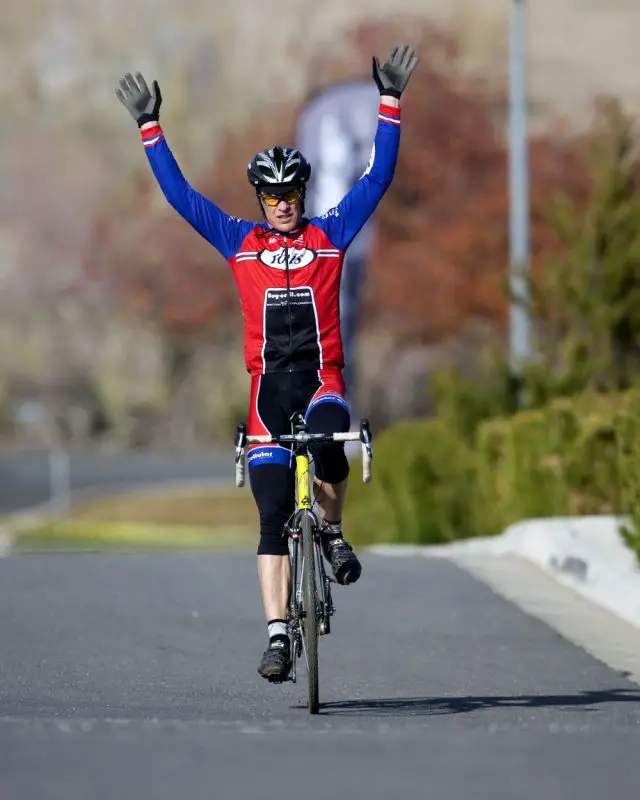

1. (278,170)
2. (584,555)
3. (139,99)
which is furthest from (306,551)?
(584,555)

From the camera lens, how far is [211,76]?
135 metres

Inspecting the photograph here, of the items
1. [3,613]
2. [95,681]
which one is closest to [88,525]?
[3,613]

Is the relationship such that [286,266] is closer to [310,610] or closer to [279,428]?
[279,428]

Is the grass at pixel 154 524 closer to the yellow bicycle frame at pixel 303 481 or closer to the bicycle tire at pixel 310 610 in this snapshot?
the yellow bicycle frame at pixel 303 481

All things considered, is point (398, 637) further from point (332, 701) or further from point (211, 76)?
point (211, 76)

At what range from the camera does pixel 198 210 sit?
9.50 metres

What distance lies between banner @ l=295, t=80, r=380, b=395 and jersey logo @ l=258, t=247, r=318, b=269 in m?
20.1

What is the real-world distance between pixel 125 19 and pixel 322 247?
143 m

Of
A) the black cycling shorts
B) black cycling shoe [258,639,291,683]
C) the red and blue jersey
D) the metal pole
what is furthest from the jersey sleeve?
the metal pole

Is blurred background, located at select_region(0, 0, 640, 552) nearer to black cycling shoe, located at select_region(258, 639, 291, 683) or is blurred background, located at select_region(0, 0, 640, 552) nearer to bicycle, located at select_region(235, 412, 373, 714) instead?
bicycle, located at select_region(235, 412, 373, 714)

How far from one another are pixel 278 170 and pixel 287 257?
359 millimetres

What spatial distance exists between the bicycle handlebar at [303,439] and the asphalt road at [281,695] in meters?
1.00

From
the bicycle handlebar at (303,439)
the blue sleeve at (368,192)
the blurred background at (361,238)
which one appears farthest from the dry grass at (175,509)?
the bicycle handlebar at (303,439)

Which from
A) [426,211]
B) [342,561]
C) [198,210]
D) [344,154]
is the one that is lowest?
[342,561]
